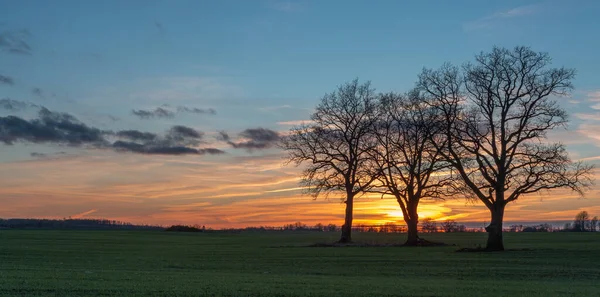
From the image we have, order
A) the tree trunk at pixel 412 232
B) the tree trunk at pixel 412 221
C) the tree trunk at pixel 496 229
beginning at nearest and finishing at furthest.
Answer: the tree trunk at pixel 496 229 → the tree trunk at pixel 412 232 → the tree trunk at pixel 412 221

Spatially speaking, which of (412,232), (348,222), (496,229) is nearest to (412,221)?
(412,232)

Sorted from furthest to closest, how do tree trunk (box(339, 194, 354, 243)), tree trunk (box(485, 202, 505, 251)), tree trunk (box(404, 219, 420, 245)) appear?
tree trunk (box(339, 194, 354, 243)), tree trunk (box(404, 219, 420, 245)), tree trunk (box(485, 202, 505, 251))

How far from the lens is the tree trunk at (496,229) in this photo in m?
47.3

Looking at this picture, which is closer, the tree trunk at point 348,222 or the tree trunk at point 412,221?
the tree trunk at point 412,221

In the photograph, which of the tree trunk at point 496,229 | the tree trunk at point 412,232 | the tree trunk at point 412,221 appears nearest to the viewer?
the tree trunk at point 496,229

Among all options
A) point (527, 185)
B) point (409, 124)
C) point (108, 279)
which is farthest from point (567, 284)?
point (409, 124)

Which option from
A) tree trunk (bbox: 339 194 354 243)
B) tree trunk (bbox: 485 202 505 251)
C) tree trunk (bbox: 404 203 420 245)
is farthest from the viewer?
tree trunk (bbox: 339 194 354 243)

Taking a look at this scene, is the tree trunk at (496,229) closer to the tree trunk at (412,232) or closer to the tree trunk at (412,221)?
the tree trunk at (412,232)

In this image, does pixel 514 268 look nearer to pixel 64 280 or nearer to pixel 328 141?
pixel 64 280

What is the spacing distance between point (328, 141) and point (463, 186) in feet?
45.3

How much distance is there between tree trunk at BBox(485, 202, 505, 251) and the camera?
47.3 m

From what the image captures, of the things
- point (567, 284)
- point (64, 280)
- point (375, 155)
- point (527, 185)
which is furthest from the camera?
point (375, 155)

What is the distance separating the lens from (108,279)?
21625 millimetres

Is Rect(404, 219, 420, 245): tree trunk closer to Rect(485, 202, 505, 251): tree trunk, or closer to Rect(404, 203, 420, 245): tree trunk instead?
Rect(404, 203, 420, 245): tree trunk
